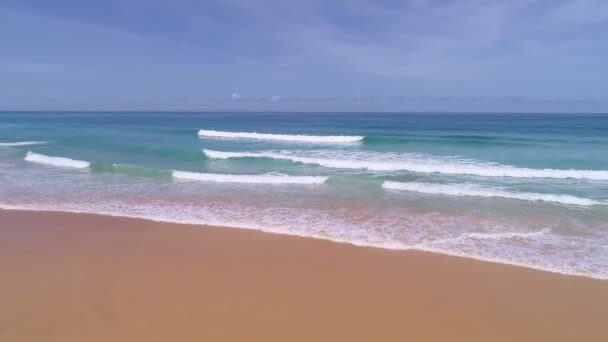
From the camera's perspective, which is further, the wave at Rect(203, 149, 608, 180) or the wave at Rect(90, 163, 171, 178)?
the wave at Rect(203, 149, 608, 180)

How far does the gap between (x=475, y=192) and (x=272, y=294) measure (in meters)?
8.06

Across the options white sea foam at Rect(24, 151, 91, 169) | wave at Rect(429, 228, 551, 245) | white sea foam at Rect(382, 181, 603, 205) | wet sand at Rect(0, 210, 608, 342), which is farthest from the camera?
white sea foam at Rect(24, 151, 91, 169)

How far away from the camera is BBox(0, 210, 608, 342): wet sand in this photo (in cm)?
381

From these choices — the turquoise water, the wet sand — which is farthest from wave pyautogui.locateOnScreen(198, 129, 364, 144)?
the wet sand

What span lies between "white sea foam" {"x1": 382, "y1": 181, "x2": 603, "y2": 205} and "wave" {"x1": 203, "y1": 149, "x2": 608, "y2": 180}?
2779 mm

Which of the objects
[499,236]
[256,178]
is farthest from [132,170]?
[499,236]

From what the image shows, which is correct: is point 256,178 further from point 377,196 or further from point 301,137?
point 301,137

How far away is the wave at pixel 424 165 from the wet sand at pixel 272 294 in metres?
8.95

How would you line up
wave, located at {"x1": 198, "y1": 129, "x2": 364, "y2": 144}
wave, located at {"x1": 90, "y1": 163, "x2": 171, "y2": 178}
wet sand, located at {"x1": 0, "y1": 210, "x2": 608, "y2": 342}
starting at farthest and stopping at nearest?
wave, located at {"x1": 198, "y1": 129, "x2": 364, "y2": 144}
wave, located at {"x1": 90, "y1": 163, "x2": 171, "y2": 178}
wet sand, located at {"x1": 0, "y1": 210, "x2": 608, "y2": 342}

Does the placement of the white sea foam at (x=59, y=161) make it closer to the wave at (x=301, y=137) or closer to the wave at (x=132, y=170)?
the wave at (x=132, y=170)

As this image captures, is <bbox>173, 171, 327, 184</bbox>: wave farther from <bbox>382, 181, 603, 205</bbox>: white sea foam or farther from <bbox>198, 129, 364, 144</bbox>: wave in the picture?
<bbox>198, 129, 364, 144</bbox>: wave

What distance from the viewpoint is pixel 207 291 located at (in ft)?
15.1

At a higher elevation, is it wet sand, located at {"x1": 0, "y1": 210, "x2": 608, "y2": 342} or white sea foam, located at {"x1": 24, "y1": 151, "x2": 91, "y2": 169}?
white sea foam, located at {"x1": 24, "y1": 151, "x2": 91, "y2": 169}

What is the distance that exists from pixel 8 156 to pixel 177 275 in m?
18.4
